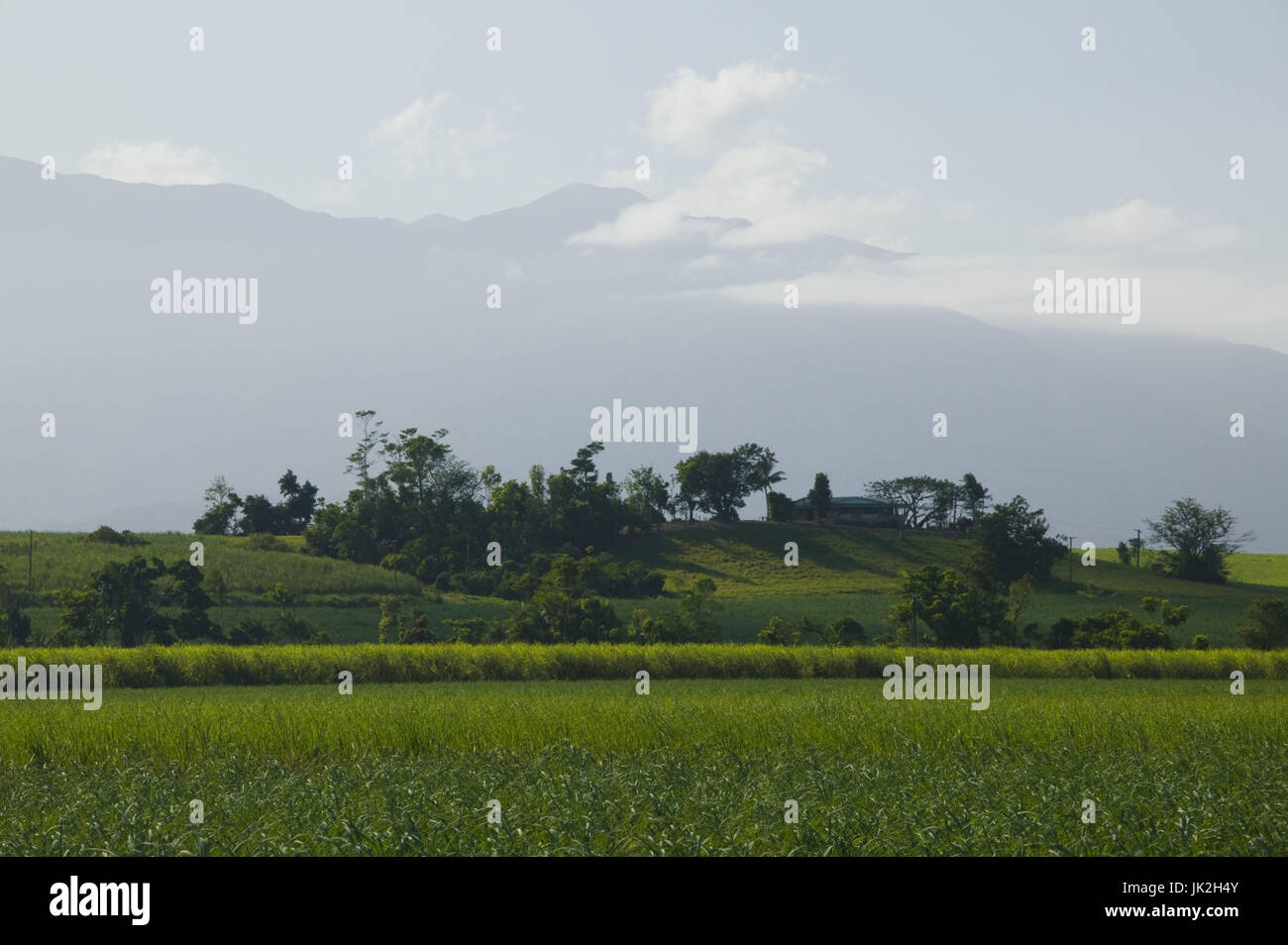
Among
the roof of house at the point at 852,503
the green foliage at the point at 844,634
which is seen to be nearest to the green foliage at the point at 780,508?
the roof of house at the point at 852,503

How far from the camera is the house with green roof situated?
129m

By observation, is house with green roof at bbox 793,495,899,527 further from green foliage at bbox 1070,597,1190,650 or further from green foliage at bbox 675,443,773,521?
green foliage at bbox 1070,597,1190,650

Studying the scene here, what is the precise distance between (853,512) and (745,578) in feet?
126

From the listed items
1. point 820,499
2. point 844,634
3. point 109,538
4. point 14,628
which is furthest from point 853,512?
point 14,628

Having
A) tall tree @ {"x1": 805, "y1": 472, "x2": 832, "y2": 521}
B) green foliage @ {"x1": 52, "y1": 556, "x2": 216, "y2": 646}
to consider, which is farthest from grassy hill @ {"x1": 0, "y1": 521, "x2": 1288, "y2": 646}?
green foliage @ {"x1": 52, "y1": 556, "x2": 216, "y2": 646}

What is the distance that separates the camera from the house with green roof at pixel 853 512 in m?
129

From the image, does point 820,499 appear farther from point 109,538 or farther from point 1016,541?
point 109,538

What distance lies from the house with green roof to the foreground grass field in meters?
104

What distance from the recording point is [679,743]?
704 inches

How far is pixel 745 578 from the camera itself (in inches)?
3979

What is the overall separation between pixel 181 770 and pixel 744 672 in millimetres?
28331

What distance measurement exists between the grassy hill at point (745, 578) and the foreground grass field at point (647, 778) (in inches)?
1948
